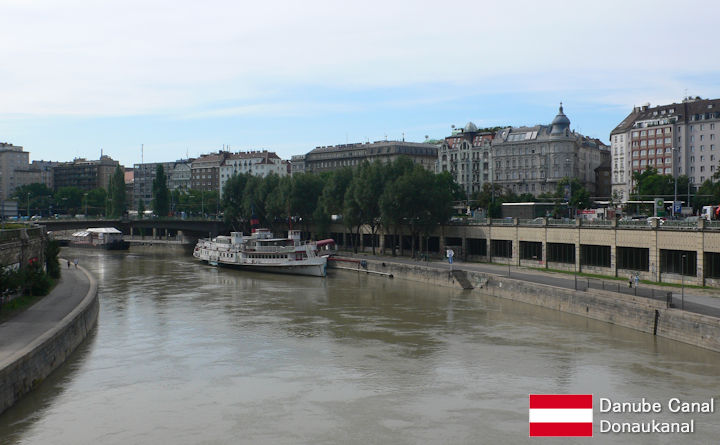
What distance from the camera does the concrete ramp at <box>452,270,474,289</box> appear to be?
64.0 metres

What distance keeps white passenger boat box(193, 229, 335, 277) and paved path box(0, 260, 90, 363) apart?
30045 mm

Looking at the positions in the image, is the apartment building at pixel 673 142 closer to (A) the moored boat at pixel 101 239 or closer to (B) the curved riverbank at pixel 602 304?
(B) the curved riverbank at pixel 602 304

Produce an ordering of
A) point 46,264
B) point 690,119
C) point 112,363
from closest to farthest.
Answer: point 112,363 → point 46,264 → point 690,119

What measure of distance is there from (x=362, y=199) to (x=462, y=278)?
29.6m

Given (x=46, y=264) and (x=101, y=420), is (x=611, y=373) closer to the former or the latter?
(x=101, y=420)

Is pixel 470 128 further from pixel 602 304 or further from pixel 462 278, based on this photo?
pixel 602 304

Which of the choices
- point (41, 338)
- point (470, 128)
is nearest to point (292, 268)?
point (41, 338)

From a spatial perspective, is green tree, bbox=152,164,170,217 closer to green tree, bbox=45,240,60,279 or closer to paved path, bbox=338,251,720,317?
paved path, bbox=338,251,720,317

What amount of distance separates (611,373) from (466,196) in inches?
4829

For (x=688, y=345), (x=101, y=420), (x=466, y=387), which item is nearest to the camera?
(x=101, y=420)

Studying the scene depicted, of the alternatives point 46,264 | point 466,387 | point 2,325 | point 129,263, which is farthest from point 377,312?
point 129,263

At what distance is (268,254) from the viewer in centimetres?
8675

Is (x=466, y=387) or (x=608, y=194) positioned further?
(x=608, y=194)

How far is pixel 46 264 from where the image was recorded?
60.8 m
